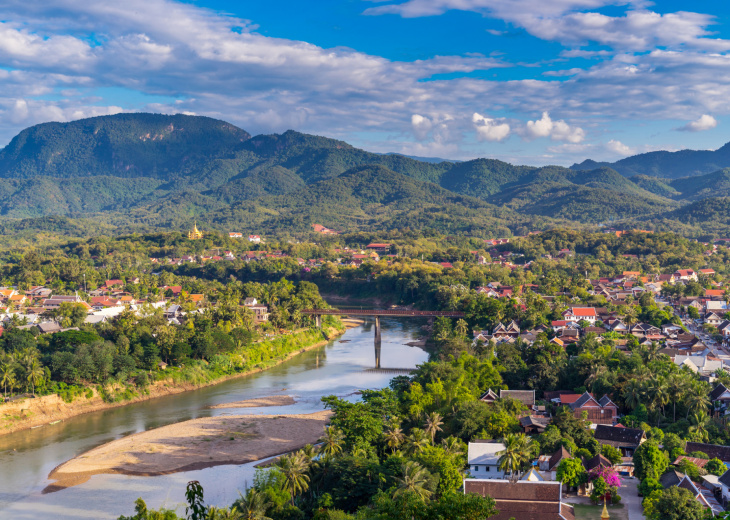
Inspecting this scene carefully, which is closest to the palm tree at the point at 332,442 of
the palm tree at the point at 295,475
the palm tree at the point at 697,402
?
the palm tree at the point at 295,475

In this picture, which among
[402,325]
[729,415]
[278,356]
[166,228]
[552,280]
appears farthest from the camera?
[166,228]

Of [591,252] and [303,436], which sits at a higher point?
[591,252]

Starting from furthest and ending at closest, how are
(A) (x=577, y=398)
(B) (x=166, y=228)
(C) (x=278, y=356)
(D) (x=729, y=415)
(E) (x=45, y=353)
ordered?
(B) (x=166, y=228), (C) (x=278, y=356), (E) (x=45, y=353), (A) (x=577, y=398), (D) (x=729, y=415)

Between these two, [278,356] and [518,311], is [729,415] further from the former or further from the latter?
[278,356]

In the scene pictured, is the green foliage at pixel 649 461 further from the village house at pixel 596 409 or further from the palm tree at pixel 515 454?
the village house at pixel 596 409

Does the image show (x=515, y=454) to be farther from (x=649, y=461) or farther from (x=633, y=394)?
(x=633, y=394)

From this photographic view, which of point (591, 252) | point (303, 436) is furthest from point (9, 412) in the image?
point (591, 252)

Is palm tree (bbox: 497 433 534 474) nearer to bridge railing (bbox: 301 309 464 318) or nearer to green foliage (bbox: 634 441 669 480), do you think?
green foliage (bbox: 634 441 669 480)
